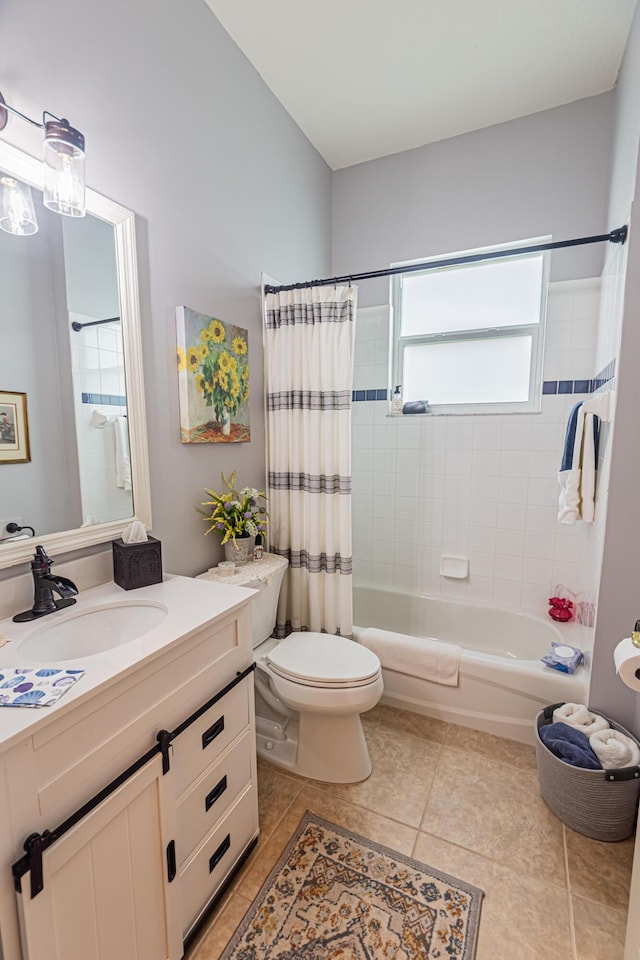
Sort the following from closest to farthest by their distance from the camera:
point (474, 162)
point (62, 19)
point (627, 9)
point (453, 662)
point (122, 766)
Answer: point (122, 766) < point (62, 19) < point (627, 9) < point (453, 662) < point (474, 162)

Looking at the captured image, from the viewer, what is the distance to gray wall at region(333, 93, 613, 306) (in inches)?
86.7

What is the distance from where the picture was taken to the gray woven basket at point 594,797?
137 cm

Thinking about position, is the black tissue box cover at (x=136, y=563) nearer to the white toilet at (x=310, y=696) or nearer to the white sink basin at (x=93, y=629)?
the white sink basin at (x=93, y=629)

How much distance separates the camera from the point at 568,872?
4.36 feet

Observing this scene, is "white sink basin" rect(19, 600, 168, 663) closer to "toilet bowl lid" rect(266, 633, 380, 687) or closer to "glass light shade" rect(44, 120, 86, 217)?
"toilet bowl lid" rect(266, 633, 380, 687)

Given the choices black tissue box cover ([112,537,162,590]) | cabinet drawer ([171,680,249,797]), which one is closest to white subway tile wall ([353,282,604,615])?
cabinet drawer ([171,680,249,797])

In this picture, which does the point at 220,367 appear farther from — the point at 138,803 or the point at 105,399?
the point at 138,803

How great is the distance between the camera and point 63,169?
1082 millimetres

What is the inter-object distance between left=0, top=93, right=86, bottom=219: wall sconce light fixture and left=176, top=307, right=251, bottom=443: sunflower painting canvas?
0.52 meters

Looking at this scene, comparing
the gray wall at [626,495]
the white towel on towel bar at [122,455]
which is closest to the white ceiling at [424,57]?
the gray wall at [626,495]

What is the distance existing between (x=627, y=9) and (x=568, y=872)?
3151 millimetres

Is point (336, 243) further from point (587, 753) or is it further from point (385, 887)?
point (385, 887)

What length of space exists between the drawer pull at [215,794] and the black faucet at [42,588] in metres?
0.66

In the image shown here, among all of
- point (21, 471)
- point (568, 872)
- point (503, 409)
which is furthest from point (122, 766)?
point (503, 409)
